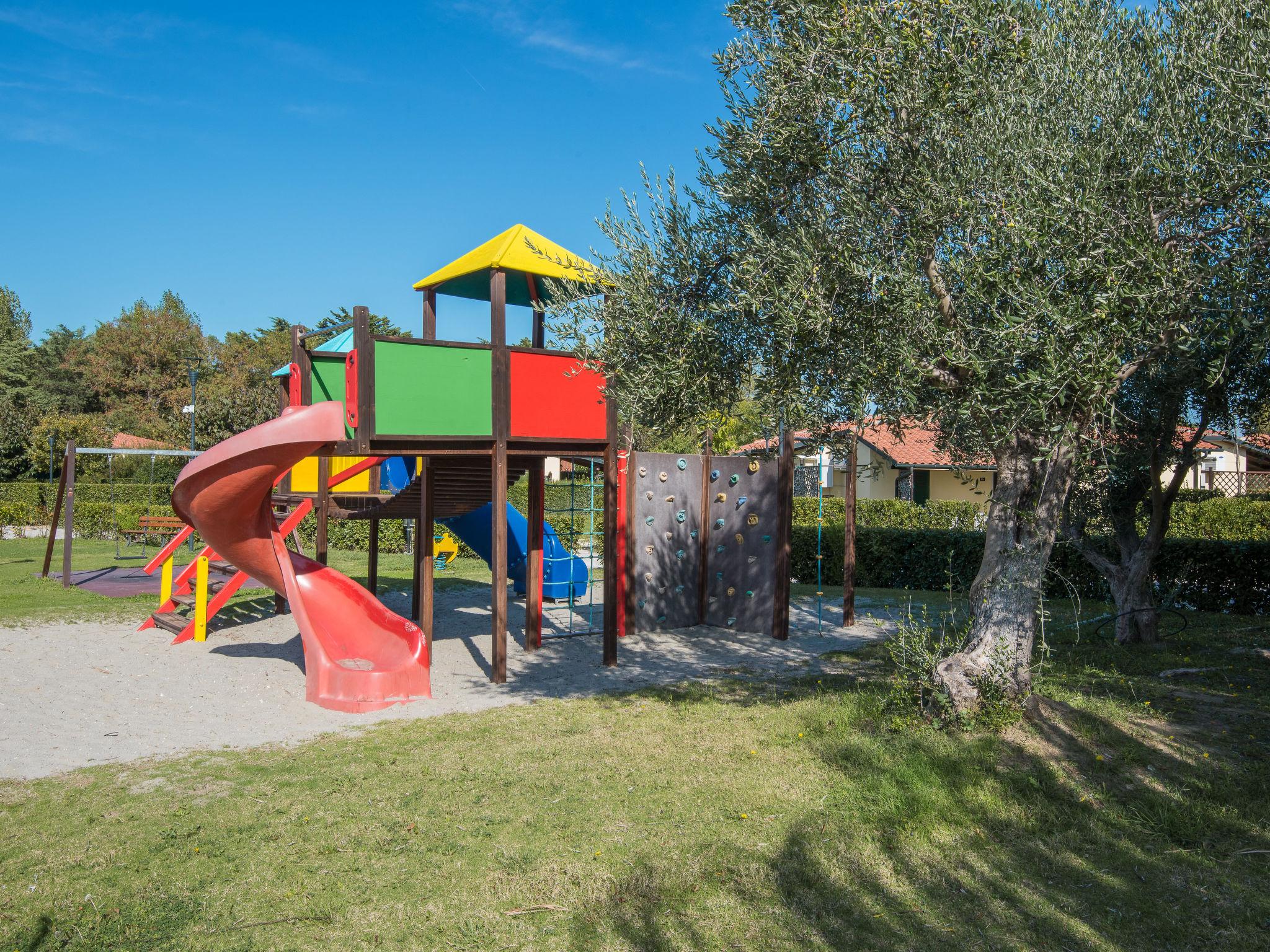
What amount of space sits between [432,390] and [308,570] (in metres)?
2.42

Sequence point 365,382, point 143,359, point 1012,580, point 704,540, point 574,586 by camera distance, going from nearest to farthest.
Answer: point 1012,580 < point 365,382 < point 704,540 < point 574,586 < point 143,359

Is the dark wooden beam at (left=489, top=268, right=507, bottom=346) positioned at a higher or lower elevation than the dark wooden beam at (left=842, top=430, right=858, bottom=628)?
higher

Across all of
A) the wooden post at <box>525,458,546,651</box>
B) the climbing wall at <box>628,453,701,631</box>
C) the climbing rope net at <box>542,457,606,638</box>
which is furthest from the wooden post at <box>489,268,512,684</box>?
the climbing wall at <box>628,453,701,631</box>

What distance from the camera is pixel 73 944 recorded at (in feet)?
12.5

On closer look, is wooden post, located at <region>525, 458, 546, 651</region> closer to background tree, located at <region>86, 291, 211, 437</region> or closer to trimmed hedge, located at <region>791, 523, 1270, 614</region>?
trimmed hedge, located at <region>791, 523, 1270, 614</region>

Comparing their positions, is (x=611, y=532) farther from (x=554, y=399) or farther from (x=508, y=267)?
(x=508, y=267)

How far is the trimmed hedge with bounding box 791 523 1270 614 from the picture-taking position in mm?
12656

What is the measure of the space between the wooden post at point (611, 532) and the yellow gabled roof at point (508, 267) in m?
1.68

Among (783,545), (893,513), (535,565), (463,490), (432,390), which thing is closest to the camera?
(432,390)

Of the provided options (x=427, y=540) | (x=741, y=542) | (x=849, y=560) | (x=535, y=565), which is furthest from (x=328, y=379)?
(x=849, y=560)

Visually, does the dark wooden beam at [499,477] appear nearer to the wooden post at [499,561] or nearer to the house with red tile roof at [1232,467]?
the wooden post at [499,561]

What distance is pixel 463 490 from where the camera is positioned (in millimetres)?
11445

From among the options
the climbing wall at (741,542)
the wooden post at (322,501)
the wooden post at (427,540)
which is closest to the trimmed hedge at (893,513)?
the climbing wall at (741,542)

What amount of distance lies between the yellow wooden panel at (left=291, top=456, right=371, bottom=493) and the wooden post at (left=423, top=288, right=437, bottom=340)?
389cm
